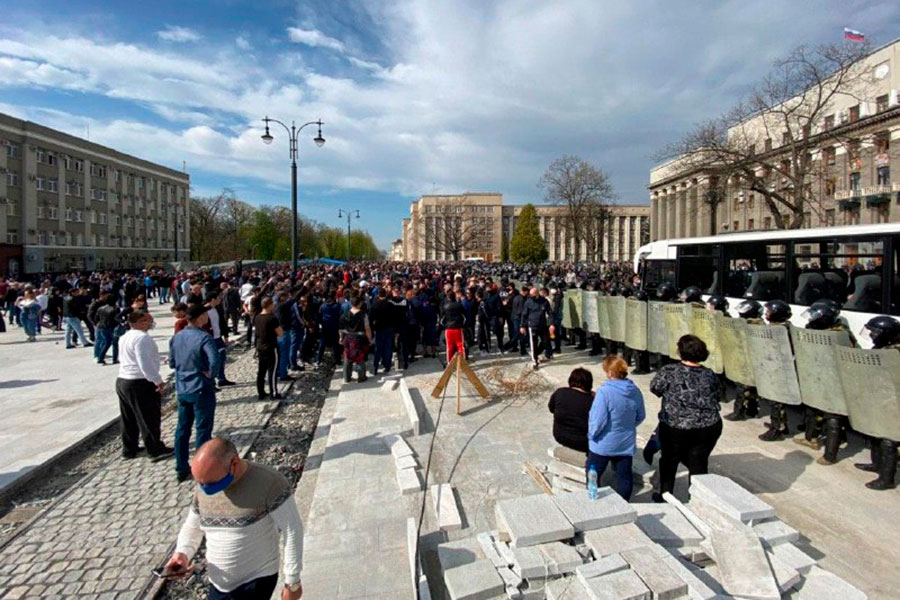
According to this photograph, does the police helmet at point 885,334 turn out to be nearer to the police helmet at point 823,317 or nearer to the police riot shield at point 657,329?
the police helmet at point 823,317

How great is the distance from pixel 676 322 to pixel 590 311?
301 centimetres

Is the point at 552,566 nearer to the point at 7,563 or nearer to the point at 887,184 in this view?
the point at 7,563

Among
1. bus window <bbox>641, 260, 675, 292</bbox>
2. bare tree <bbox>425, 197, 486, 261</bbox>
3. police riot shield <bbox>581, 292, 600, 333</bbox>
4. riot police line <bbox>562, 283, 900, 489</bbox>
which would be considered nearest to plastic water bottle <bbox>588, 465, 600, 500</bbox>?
riot police line <bbox>562, 283, 900, 489</bbox>

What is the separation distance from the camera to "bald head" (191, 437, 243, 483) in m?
2.31

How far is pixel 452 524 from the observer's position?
424cm

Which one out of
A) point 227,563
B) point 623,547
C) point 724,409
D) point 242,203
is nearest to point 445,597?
point 623,547

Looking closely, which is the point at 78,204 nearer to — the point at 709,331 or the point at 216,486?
the point at 709,331

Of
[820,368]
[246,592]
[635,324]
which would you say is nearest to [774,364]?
[820,368]

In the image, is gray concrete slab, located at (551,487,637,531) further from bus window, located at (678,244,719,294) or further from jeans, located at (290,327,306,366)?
bus window, located at (678,244,719,294)

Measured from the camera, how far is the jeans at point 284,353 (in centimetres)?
1046

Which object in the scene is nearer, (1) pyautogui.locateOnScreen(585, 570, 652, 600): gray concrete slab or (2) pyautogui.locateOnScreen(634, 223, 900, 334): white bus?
(1) pyautogui.locateOnScreen(585, 570, 652, 600): gray concrete slab

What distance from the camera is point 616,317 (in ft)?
34.3

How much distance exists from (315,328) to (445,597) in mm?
9104

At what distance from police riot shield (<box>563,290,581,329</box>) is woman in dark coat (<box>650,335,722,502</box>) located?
820 centimetres
